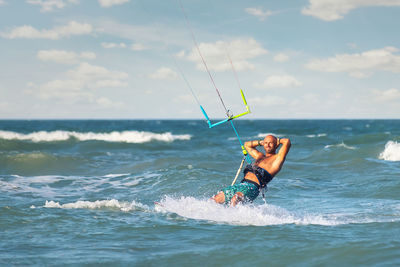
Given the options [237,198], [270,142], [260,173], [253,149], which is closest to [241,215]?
[237,198]

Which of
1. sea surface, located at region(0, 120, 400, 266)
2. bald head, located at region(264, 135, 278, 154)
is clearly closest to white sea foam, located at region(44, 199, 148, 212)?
sea surface, located at region(0, 120, 400, 266)

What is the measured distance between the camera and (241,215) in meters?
8.54

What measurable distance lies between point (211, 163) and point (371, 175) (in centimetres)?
801

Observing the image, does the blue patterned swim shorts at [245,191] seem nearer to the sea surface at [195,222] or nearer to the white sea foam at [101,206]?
the sea surface at [195,222]

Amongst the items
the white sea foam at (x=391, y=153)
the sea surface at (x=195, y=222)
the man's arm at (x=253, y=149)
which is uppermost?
Result: the man's arm at (x=253, y=149)

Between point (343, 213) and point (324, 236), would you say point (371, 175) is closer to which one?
point (343, 213)

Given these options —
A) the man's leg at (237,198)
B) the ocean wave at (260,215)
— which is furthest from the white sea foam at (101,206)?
the man's leg at (237,198)

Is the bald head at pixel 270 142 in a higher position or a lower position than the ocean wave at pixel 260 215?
higher

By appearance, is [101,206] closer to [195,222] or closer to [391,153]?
[195,222]

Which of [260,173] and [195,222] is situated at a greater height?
[260,173]

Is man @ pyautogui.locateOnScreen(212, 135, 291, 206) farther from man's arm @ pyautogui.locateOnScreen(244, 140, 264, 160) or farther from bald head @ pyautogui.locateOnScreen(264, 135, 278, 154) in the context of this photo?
man's arm @ pyautogui.locateOnScreen(244, 140, 264, 160)

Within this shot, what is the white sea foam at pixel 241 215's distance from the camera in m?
8.27

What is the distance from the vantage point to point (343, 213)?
9.40 metres

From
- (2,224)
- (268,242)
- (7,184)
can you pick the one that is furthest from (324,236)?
(7,184)
